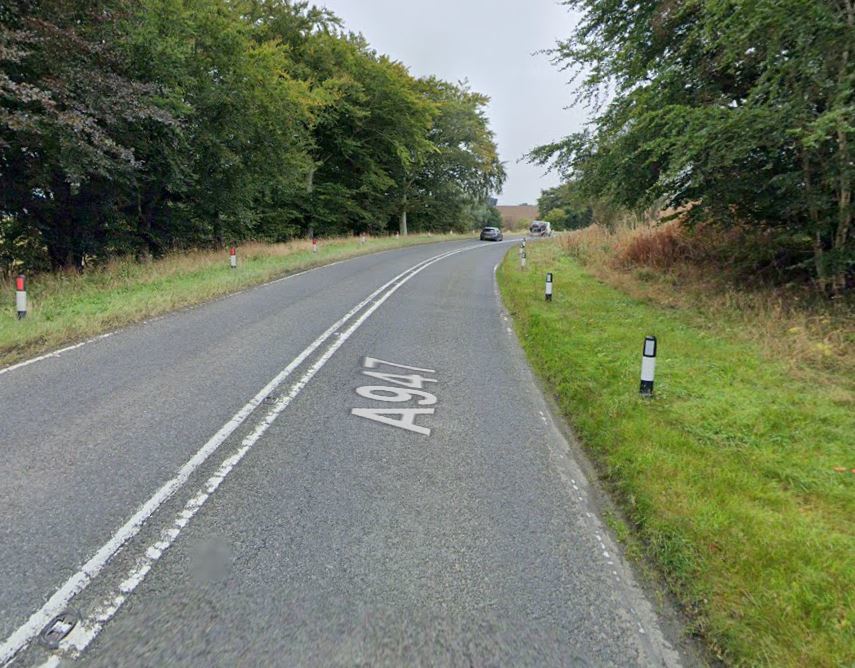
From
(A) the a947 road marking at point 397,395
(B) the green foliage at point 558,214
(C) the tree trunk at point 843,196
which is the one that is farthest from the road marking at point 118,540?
(B) the green foliage at point 558,214

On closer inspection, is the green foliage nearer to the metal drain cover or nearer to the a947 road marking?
the a947 road marking

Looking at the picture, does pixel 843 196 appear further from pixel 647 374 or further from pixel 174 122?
pixel 174 122

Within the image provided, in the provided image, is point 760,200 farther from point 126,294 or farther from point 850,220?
point 126,294

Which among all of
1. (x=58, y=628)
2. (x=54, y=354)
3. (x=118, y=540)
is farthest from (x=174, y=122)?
(x=58, y=628)

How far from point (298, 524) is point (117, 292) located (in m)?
10.7

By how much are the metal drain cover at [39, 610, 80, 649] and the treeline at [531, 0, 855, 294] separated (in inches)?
349

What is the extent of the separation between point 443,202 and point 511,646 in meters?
49.1

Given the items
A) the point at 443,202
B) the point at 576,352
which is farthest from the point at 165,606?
the point at 443,202

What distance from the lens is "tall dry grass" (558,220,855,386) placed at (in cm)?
746

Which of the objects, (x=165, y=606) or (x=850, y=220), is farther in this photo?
(x=850, y=220)

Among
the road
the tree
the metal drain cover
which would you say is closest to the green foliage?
the tree

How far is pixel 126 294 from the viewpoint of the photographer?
11391 mm

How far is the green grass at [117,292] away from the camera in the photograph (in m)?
7.80

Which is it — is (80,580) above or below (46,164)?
below
